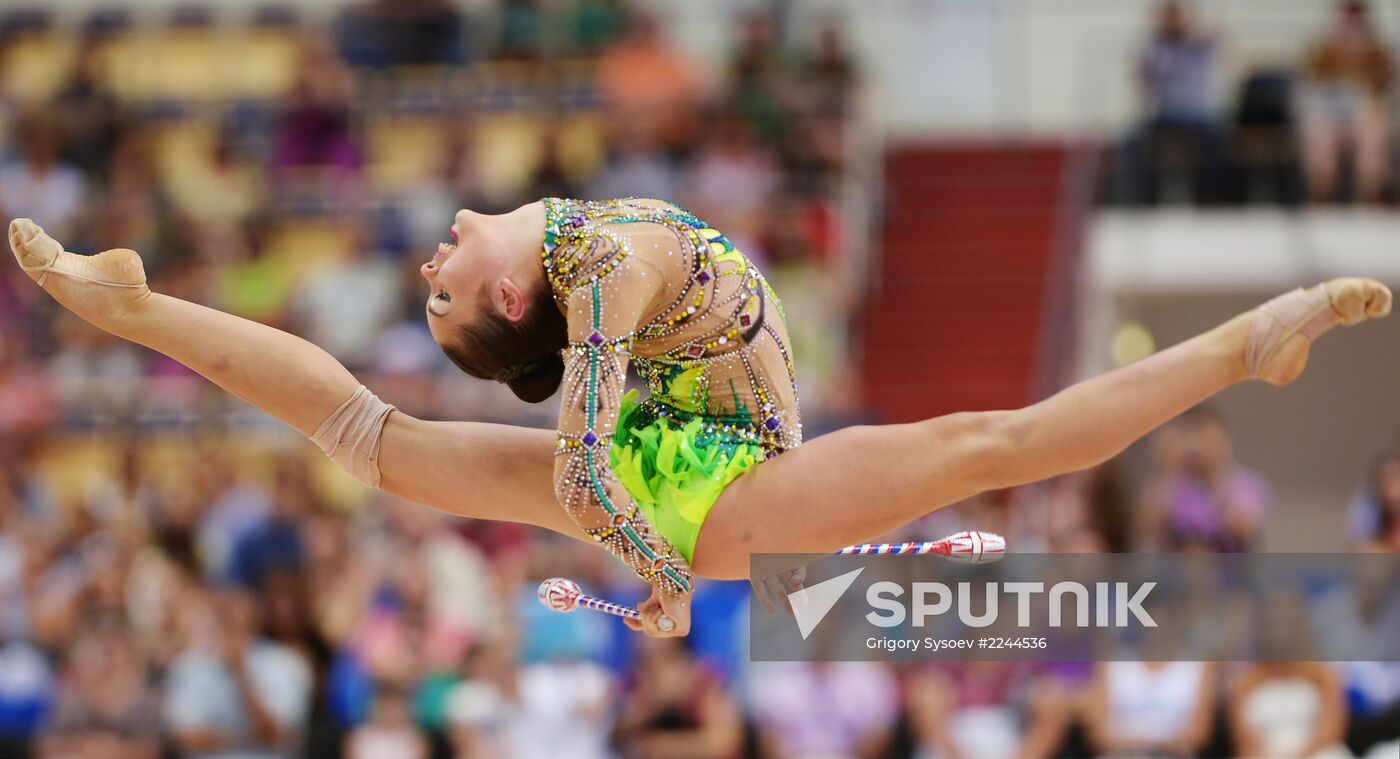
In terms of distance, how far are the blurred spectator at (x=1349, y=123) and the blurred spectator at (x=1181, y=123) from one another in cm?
49

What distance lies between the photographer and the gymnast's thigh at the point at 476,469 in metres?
→ 4.52

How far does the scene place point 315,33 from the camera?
1212cm

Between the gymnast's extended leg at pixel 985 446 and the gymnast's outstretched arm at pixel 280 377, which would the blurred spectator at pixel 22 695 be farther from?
the gymnast's extended leg at pixel 985 446

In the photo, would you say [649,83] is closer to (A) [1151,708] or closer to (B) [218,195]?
(B) [218,195]

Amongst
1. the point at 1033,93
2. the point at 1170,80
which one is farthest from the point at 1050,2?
the point at 1170,80

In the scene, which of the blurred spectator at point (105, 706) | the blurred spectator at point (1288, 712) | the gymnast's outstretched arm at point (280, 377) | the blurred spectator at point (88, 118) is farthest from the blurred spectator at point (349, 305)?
the gymnast's outstretched arm at point (280, 377)

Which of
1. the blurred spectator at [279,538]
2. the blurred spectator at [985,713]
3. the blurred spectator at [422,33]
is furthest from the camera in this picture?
the blurred spectator at [422,33]

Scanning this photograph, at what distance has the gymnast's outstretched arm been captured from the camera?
4527 millimetres

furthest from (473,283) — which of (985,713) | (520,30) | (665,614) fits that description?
(520,30)

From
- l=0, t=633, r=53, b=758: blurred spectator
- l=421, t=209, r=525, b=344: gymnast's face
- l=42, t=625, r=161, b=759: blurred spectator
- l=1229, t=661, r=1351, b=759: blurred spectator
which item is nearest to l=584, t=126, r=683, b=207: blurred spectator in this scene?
l=42, t=625, r=161, b=759: blurred spectator

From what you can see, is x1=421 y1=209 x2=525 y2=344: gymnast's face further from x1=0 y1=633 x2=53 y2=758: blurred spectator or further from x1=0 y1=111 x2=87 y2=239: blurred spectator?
x1=0 y1=111 x2=87 y2=239: blurred spectator

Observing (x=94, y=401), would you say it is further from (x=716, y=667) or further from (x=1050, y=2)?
(x=1050, y=2)

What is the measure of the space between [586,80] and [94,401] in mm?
3527

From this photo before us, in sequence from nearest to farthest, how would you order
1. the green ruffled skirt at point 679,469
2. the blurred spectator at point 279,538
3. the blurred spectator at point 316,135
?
the green ruffled skirt at point 679,469 < the blurred spectator at point 279,538 < the blurred spectator at point 316,135
